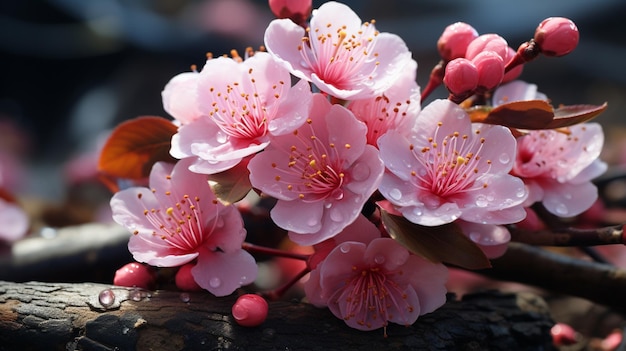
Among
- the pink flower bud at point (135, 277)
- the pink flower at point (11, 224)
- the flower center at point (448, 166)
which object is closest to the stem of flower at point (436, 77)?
the flower center at point (448, 166)

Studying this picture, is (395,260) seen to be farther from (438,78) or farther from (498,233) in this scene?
(438,78)

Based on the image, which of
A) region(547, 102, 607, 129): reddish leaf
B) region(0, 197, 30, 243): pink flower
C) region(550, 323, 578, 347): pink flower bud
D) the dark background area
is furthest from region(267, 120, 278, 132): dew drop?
the dark background area

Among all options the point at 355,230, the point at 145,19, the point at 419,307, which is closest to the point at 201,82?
the point at 355,230

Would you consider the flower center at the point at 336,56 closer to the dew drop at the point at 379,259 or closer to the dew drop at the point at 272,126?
the dew drop at the point at 272,126

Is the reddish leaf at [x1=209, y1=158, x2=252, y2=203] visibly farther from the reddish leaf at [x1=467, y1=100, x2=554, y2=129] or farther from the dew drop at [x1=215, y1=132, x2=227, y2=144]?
the reddish leaf at [x1=467, y1=100, x2=554, y2=129]

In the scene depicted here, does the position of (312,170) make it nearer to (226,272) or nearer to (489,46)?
(226,272)

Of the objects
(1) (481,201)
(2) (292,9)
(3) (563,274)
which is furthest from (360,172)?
(3) (563,274)
